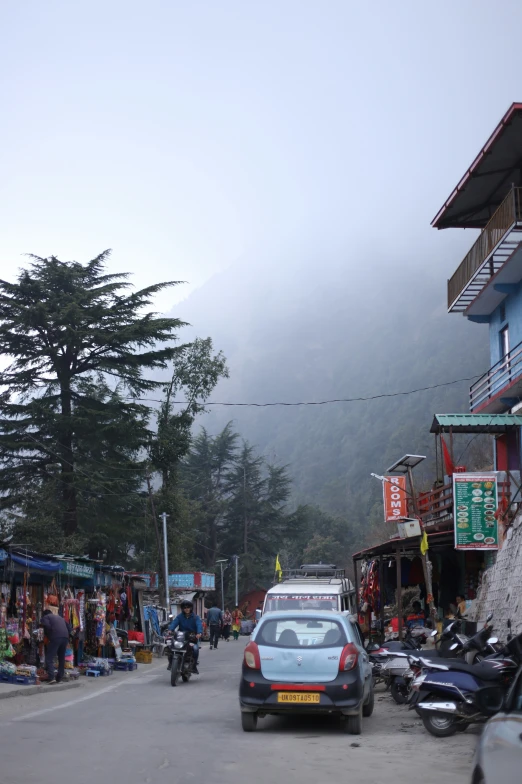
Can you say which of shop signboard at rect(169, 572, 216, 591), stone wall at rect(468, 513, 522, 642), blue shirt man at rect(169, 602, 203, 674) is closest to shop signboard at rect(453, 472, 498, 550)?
stone wall at rect(468, 513, 522, 642)

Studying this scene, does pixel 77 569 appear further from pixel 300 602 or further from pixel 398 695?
pixel 398 695

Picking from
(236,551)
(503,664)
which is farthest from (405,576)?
(236,551)

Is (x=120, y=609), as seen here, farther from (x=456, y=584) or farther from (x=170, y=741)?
(x=170, y=741)

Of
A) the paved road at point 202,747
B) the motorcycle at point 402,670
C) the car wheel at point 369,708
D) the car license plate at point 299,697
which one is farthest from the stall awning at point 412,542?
the car license plate at point 299,697

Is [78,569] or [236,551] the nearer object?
[78,569]

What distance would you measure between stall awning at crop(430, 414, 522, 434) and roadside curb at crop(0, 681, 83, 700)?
13.2 metres

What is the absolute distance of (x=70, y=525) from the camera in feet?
125

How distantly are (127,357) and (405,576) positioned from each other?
51.5 feet

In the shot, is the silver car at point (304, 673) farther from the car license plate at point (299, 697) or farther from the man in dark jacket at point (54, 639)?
the man in dark jacket at point (54, 639)

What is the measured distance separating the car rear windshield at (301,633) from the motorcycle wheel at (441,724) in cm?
136

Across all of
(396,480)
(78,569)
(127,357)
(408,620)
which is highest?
(127,357)

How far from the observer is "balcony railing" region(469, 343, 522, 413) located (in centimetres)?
2705

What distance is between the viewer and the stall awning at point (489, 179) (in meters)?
24.8

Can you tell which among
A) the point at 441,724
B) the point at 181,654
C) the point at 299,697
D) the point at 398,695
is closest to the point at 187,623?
the point at 181,654
